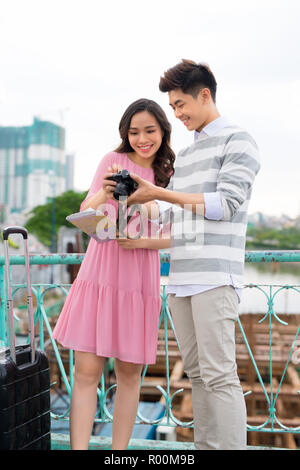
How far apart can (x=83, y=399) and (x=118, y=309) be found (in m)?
0.37

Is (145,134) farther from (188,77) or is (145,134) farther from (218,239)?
(218,239)

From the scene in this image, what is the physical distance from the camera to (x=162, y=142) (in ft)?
5.93

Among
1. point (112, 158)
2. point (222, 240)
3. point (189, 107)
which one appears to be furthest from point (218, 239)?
point (112, 158)

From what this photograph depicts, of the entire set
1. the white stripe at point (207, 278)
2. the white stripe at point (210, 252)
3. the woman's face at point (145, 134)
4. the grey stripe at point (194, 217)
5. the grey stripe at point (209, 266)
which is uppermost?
the woman's face at point (145, 134)

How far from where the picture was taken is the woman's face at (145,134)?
1.70 m

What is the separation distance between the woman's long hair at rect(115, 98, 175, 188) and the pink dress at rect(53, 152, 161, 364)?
0.16 metres

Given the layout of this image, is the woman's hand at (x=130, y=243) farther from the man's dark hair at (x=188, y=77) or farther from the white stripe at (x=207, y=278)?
the man's dark hair at (x=188, y=77)

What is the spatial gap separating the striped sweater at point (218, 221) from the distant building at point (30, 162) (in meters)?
73.1

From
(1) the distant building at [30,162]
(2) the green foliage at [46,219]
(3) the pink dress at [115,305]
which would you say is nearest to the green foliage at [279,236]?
(2) the green foliage at [46,219]

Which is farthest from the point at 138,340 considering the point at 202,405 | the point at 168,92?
the point at 168,92

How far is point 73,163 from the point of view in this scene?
84.9m

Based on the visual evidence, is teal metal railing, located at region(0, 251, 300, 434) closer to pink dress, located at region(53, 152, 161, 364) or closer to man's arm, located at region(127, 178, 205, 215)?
pink dress, located at region(53, 152, 161, 364)

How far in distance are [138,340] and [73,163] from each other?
85558 millimetres

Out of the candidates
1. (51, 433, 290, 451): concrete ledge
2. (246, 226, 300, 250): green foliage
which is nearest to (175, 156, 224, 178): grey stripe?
(51, 433, 290, 451): concrete ledge
